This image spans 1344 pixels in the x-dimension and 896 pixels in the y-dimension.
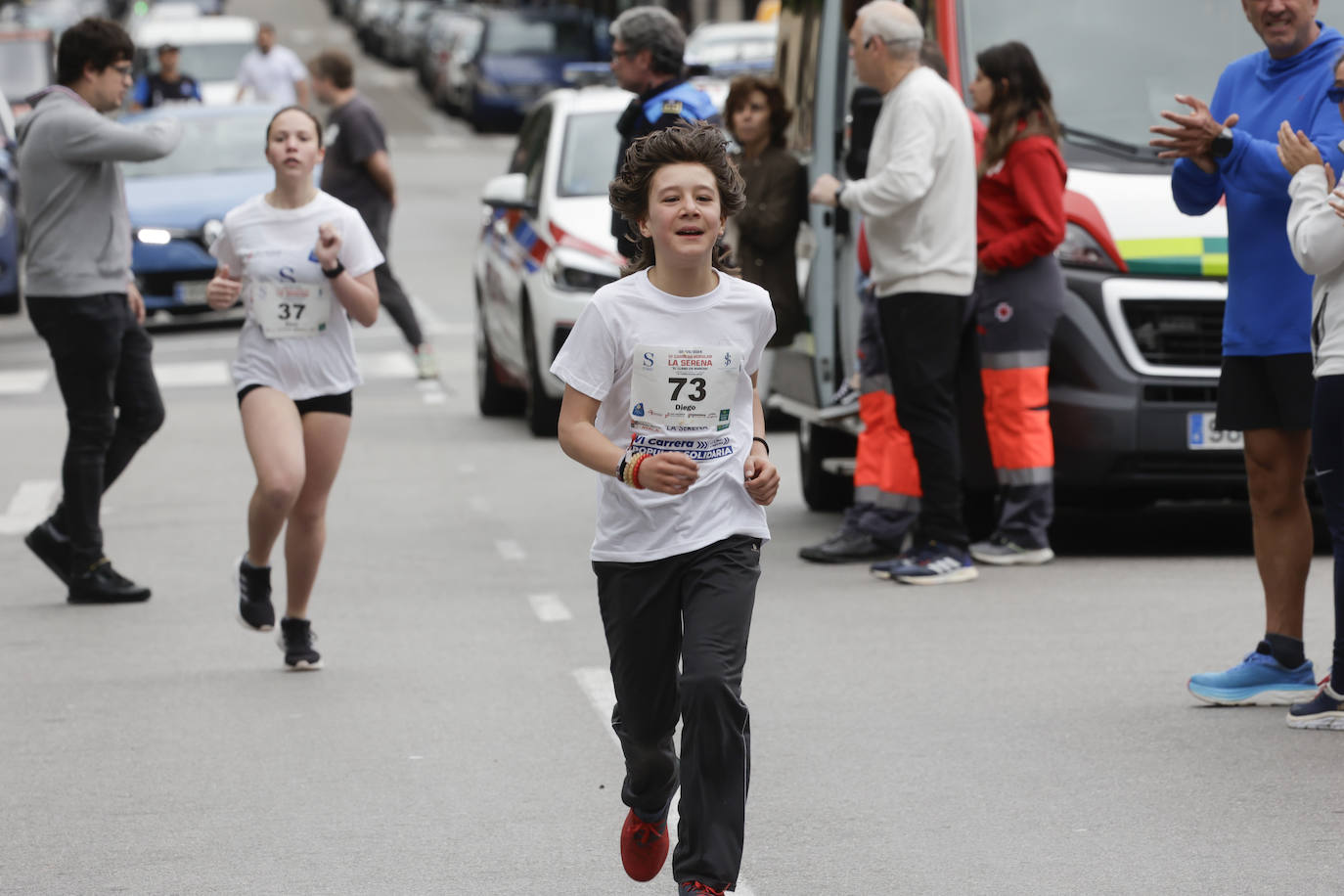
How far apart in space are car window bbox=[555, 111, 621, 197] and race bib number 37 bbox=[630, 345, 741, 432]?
30.4 feet

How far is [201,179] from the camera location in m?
20.1

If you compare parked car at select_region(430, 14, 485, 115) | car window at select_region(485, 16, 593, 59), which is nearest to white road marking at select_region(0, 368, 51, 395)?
car window at select_region(485, 16, 593, 59)

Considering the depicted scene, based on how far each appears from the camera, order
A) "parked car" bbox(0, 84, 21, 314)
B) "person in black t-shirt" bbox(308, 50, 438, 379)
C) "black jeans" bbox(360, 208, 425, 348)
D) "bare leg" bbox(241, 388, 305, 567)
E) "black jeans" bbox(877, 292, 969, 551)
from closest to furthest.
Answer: "bare leg" bbox(241, 388, 305, 567) < "black jeans" bbox(877, 292, 969, 551) < "black jeans" bbox(360, 208, 425, 348) < "person in black t-shirt" bbox(308, 50, 438, 379) < "parked car" bbox(0, 84, 21, 314)

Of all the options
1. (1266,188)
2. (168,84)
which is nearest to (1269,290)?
(1266,188)

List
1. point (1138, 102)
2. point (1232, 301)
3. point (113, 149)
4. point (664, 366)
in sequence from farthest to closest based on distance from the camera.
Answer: point (1138, 102)
point (113, 149)
point (1232, 301)
point (664, 366)

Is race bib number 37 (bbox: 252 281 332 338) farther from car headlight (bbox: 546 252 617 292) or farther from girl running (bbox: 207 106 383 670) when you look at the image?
car headlight (bbox: 546 252 617 292)

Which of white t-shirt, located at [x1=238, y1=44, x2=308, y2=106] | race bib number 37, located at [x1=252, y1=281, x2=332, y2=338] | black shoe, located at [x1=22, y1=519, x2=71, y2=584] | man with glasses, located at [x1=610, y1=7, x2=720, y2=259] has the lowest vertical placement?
black shoe, located at [x1=22, y1=519, x2=71, y2=584]

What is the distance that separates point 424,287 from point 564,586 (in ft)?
47.1

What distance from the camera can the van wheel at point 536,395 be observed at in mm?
13766

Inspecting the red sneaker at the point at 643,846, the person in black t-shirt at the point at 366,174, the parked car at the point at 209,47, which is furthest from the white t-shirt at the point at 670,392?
the parked car at the point at 209,47

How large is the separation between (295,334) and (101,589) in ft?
6.73

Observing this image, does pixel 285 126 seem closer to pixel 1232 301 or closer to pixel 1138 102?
pixel 1232 301

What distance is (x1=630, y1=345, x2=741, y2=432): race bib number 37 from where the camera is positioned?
15.7 ft

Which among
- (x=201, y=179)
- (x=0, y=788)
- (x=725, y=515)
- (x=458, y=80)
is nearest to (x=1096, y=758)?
(x=725, y=515)
